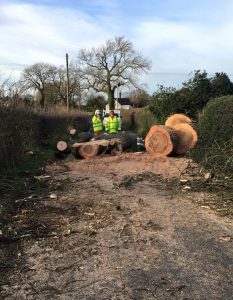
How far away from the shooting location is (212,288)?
5055 millimetres

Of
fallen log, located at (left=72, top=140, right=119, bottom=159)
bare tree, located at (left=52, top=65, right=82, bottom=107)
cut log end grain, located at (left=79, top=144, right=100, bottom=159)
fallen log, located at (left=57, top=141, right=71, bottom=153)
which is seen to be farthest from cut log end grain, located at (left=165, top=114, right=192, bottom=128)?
bare tree, located at (left=52, top=65, right=82, bottom=107)

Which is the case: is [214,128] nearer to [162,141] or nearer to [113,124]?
[162,141]

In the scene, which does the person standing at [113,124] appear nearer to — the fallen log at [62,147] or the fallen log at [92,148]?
the fallen log at [62,147]

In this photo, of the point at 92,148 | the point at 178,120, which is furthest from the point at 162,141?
the point at 178,120

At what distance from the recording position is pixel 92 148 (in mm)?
16766

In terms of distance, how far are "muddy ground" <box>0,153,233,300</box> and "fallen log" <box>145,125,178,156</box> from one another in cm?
484

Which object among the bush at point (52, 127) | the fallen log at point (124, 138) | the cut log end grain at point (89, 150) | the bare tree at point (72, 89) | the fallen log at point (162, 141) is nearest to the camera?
the fallen log at point (162, 141)

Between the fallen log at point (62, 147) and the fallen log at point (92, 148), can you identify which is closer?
the fallen log at point (92, 148)

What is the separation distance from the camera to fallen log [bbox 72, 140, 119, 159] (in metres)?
16.8

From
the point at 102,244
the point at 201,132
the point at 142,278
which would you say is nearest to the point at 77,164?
the point at 201,132

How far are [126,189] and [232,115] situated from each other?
4028mm

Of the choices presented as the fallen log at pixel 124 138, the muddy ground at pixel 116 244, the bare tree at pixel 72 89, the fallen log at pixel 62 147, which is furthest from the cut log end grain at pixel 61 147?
the bare tree at pixel 72 89

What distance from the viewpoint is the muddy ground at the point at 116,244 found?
5.11m

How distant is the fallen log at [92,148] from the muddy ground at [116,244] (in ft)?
18.9
